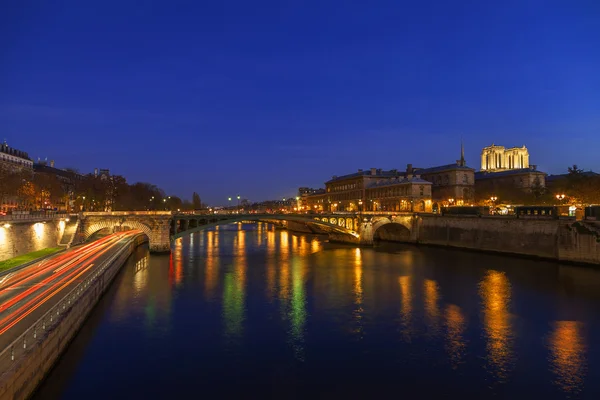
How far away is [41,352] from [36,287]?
9.47 meters

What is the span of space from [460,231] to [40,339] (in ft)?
184

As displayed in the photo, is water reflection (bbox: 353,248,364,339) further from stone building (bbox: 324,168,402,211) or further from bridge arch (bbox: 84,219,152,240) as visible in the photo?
stone building (bbox: 324,168,402,211)

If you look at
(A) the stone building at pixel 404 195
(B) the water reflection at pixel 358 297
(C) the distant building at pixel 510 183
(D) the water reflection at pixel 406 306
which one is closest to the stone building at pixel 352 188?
(A) the stone building at pixel 404 195

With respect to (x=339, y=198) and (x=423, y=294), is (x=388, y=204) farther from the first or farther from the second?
A: (x=423, y=294)

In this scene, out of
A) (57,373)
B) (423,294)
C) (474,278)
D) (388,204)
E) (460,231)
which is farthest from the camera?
(388,204)

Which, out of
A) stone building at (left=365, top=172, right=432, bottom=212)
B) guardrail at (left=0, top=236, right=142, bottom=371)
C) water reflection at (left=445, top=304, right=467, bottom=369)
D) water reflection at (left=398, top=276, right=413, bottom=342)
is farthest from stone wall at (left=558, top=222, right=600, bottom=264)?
stone building at (left=365, top=172, right=432, bottom=212)

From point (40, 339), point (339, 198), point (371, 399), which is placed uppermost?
point (339, 198)

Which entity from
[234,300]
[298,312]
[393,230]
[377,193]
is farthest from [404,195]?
[298,312]

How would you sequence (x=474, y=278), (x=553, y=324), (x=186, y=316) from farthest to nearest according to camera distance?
(x=474, y=278), (x=186, y=316), (x=553, y=324)

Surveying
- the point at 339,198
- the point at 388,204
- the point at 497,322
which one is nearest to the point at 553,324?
the point at 497,322

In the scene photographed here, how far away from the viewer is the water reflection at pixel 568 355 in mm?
Result: 16875

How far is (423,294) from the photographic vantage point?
31766 millimetres

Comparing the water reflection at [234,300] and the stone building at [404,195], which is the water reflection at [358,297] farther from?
the stone building at [404,195]

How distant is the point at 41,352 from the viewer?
48.4ft
